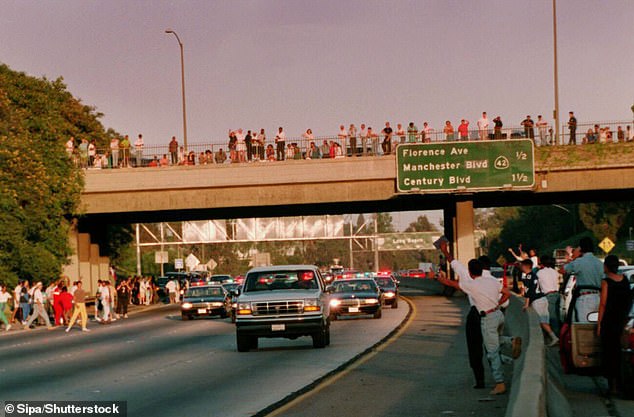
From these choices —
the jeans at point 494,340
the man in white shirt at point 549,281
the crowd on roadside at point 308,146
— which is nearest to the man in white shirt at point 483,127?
the crowd on roadside at point 308,146

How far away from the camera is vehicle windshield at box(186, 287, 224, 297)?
47188 millimetres

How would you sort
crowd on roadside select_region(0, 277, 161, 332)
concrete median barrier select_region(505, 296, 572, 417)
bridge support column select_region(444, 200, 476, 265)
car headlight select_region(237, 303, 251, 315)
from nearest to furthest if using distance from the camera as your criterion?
1. concrete median barrier select_region(505, 296, 572, 417)
2. car headlight select_region(237, 303, 251, 315)
3. crowd on roadside select_region(0, 277, 161, 332)
4. bridge support column select_region(444, 200, 476, 265)

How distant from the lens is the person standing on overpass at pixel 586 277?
16766 mm

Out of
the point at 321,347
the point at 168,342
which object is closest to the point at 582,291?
the point at 321,347

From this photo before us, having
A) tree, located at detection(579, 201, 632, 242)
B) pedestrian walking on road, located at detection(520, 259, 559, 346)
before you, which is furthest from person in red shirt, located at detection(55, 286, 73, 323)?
tree, located at detection(579, 201, 632, 242)

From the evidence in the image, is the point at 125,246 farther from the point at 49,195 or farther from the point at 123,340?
the point at 123,340

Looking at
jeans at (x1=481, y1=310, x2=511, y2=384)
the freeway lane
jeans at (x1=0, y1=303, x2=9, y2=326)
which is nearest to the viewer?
jeans at (x1=481, y1=310, x2=511, y2=384)

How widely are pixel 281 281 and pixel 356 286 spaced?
13642mm

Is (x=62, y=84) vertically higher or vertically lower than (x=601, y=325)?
higher

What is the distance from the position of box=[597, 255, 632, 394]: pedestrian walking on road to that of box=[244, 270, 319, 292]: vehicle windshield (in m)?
13.1

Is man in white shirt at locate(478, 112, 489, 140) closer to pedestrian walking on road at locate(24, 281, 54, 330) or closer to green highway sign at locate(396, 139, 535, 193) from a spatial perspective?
green highway sign at locate(396, 139, 535, 193)

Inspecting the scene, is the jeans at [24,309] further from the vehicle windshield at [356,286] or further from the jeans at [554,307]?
the jeans at [554,307]

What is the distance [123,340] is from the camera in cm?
3419

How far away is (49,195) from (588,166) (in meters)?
25.5
